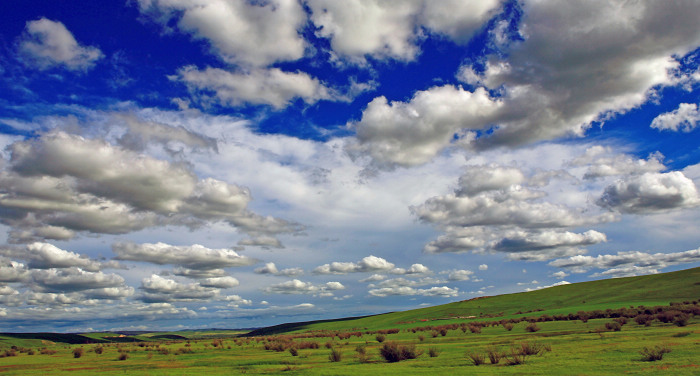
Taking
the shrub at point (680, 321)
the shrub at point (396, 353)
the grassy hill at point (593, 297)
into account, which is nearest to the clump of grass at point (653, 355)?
the shrub at point (396, 353)

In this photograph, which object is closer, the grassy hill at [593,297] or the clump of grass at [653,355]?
the clump of grass at [653,355]

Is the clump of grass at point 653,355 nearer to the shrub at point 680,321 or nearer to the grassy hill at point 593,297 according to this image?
the shrub at point 680,321

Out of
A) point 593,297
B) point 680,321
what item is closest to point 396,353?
point 680,321

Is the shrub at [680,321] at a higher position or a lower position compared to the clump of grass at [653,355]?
lower

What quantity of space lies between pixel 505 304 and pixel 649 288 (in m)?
37.9

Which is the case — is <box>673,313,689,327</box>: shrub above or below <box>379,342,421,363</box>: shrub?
below

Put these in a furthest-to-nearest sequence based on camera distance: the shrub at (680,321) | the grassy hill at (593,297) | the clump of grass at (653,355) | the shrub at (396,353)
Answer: the grassy hill at (593,297)
the shrub at (680,321)
the shrub at (396,353)
the clump of grass at (653,355)

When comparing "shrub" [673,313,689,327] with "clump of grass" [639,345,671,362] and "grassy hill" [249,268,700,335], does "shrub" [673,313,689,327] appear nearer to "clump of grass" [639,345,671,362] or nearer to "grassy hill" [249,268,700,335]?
"clump of grass" [639,345,671,362]

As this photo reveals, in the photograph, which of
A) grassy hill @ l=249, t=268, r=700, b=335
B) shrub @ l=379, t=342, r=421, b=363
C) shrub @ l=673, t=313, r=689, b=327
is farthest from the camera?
grassy hill @ l=249, t=268, r=700, b=335

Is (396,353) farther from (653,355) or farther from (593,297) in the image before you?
(593,297)

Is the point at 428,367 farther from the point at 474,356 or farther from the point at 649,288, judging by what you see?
the point at 649,288

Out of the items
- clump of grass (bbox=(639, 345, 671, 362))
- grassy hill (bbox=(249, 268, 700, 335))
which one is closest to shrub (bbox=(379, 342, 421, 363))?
clump of grass (bbox=(639, 345, 671, 362))

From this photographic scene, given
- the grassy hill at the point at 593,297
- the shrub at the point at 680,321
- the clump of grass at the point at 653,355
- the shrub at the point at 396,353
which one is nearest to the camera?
the clump of grass at the point at 653,355

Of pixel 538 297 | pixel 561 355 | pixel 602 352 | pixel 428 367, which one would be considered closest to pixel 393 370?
pixel 428 367
